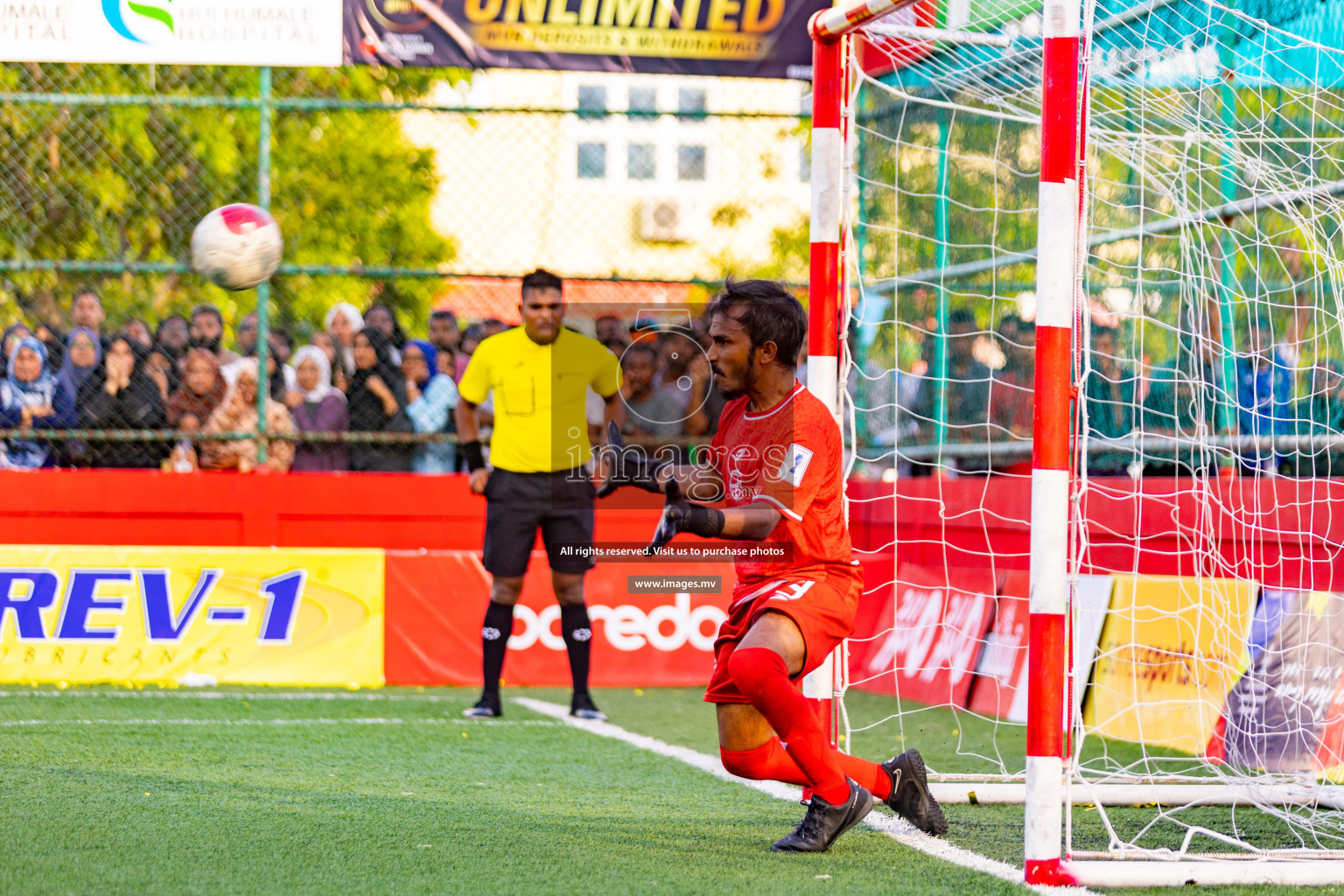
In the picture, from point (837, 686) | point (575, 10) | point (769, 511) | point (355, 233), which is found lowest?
point (837, 686)

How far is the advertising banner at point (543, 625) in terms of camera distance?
373 inches

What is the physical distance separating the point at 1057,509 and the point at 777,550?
83 cm

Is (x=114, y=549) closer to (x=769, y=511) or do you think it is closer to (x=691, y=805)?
(x=691, y=805)

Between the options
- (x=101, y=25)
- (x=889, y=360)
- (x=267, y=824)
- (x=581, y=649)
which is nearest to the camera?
(x=267, y=824)

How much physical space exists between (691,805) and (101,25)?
7.31 m

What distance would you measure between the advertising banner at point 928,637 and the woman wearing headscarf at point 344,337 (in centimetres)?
376

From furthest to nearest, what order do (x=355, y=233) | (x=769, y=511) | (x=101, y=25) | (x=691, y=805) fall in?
(x=355, y=233) → (x=101, y=25) → (x=691, y=805) → (x=769, y=511)

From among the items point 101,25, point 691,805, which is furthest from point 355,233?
point 691,805

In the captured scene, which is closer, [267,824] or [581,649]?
[267,824]

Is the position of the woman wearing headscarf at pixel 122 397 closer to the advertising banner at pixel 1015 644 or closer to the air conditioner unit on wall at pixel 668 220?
the advertising banner at pixel 1015 644

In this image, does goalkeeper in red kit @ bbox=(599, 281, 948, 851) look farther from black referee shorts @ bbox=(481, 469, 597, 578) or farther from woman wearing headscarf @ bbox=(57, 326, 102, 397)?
woman wearing headscarf @ bbox=(57, 326, 102, 397)

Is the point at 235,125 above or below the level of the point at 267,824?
above

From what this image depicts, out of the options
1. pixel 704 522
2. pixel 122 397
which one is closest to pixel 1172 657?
pixel 704 522

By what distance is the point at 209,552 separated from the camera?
934 centimetres
